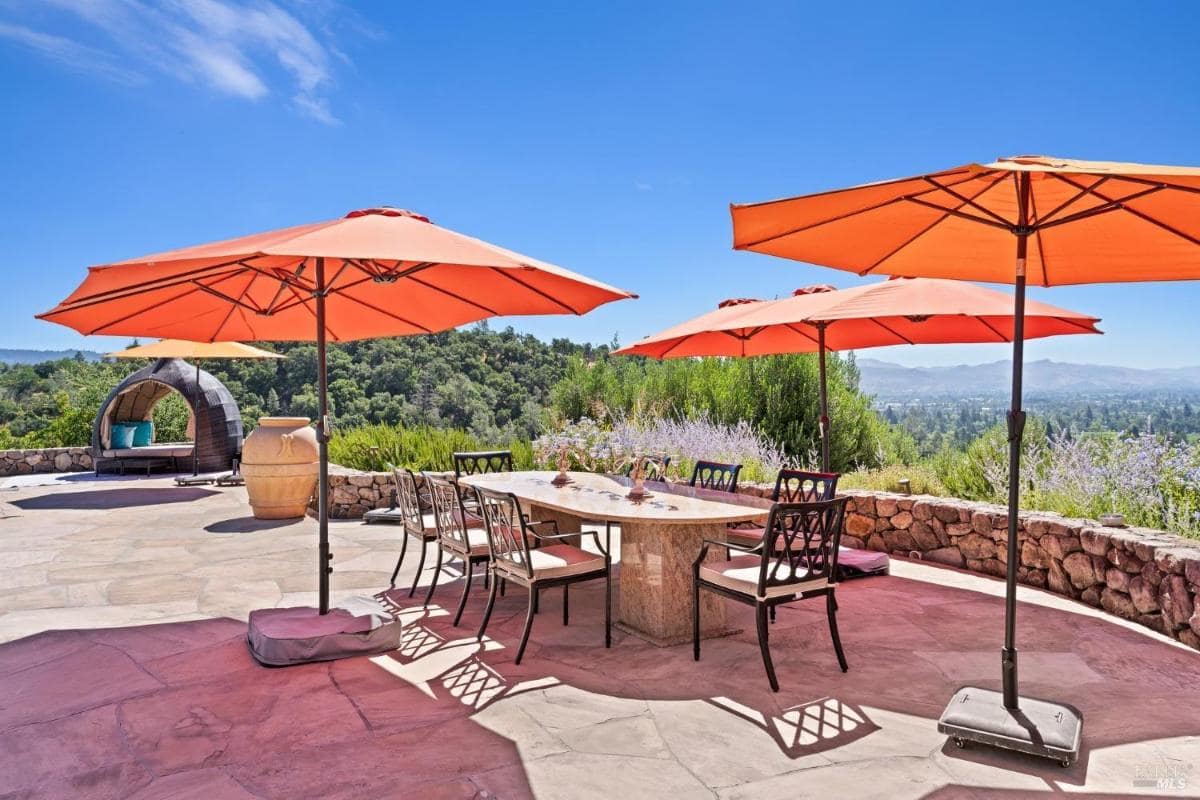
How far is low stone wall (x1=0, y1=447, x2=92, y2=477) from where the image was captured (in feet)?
42.3

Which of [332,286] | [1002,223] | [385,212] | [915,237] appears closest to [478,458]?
[332,286]

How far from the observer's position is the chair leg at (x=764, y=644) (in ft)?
11.2

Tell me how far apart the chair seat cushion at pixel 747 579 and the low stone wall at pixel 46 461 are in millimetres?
13431

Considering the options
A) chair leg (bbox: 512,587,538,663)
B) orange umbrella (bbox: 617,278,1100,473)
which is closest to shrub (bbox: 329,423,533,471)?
orange umbrella (bbox: 617,278,1100,473)

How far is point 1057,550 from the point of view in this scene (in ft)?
16.8

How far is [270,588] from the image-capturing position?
17.5 feet

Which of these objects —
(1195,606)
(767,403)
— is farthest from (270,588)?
(767,403)

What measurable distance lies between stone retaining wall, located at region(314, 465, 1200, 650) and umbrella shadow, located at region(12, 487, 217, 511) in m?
7.49

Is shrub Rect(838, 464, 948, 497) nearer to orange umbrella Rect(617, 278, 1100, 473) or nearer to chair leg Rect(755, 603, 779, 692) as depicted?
orange umbrella Rect(617, 278, 1100, 473)

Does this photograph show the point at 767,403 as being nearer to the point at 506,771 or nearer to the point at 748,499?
the point at 748,499

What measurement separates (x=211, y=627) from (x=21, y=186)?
26.1 metres

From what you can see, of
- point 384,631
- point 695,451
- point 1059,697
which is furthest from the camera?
point 695,451

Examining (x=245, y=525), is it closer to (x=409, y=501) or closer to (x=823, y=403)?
(x=409, y=501)

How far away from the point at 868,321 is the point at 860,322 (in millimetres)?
67
